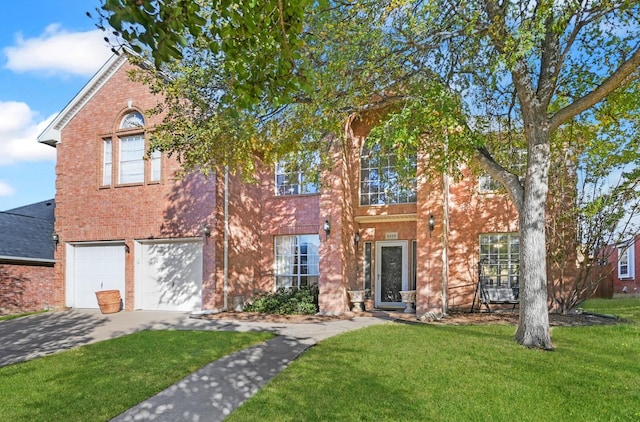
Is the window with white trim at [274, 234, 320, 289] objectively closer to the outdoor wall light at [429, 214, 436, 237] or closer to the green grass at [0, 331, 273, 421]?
the outdoor wall light at [429, 214, 436, 237]

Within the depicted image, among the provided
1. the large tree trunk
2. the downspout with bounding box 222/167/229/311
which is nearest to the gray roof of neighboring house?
the downspout with bounding box 222/167/229/311

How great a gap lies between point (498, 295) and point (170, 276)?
10500mm

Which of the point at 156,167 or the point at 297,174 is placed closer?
the point at 297,174

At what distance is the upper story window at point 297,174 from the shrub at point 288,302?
344 centimetres

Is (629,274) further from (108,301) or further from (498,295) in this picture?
(108,301)

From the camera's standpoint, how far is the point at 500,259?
13.4m

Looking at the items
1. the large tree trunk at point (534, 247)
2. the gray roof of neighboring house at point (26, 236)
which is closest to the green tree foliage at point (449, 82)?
the large tree trunk at point (534, 247)

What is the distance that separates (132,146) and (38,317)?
6255mm

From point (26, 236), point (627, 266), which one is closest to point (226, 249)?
point (26, 236)

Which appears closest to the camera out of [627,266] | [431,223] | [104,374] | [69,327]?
[104,374]

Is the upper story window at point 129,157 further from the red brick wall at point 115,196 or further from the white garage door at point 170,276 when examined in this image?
the white garage door at point 170,276

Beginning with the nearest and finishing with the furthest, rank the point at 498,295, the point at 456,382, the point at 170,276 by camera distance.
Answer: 1. the point at 456,382
2. the point at 498,295
3. the point at 170,276

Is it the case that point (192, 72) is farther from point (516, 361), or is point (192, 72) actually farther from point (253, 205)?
point (516, 361)

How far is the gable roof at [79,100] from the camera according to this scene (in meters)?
14.9
